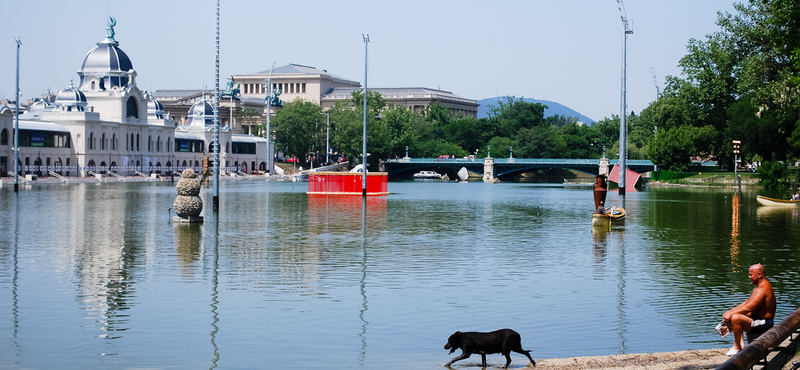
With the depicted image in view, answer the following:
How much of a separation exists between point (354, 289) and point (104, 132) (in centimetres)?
11866

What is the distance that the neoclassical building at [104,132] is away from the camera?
4717 inches

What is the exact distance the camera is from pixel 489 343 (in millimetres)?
14141

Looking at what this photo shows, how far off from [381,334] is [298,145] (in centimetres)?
15438

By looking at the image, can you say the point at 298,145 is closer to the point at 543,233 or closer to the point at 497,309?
the point at 543,233

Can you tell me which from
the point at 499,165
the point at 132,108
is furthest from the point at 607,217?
the point at 499,165

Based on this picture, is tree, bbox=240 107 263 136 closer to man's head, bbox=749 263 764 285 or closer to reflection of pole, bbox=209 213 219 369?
reflection of pole, bbox=209 213 219 369

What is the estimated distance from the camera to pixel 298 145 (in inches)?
6683

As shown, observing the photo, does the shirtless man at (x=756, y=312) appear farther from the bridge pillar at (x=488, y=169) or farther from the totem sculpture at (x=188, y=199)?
the bridge pillar at (x=488, y=169)

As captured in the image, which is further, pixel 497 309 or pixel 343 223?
pixel 343 223

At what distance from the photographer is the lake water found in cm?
1564

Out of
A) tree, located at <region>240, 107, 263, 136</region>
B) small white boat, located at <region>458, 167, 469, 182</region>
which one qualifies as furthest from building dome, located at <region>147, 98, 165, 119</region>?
small white boat, located at <region>458, 167, 469, 182</region>

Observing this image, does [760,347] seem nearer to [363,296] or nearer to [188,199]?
[363,296]

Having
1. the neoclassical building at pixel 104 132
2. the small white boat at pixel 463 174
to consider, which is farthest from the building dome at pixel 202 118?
the small white boat at pixel 463 174

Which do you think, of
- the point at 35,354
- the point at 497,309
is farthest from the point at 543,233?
the point at 35,354
